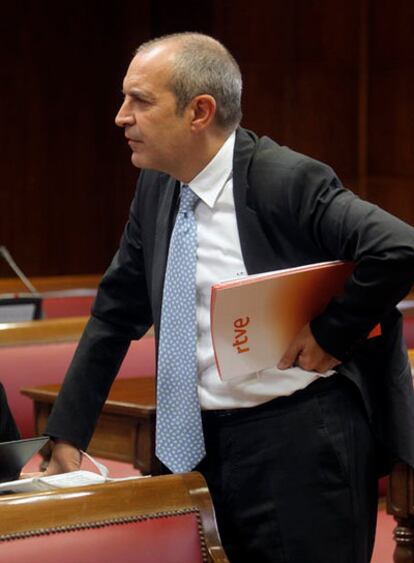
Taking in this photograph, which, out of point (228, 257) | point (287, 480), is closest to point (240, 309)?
point (228, 257)

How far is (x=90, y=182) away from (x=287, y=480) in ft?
28.9

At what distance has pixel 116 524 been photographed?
1.80 m

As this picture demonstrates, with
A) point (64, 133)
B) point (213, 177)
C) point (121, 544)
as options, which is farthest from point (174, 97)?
point (64, 133)

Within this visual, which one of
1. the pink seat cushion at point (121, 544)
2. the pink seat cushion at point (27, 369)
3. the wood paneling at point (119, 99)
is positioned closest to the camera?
the pink seat cushion at point (121, 544)

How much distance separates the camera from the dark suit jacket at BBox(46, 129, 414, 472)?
2.05 meters

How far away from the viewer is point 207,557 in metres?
1.83

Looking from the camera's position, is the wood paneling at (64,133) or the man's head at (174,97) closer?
the man's head at (174,97)

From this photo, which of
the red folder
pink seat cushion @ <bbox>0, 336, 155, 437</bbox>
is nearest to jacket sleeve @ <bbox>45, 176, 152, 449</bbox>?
the red folder

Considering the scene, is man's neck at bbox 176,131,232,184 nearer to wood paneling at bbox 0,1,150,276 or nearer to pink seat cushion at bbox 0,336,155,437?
pink seat cushion at bbox 0,336,155,437

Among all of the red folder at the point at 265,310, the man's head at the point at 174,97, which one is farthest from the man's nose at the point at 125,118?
the red folder at the point at 265,310

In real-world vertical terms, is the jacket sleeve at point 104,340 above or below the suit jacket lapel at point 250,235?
below

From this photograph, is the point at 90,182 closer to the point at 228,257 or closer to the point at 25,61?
the point at 25,61

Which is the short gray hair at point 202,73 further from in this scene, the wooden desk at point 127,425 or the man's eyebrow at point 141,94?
the wooden desk at point 127,425

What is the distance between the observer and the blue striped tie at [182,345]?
7.23ft
